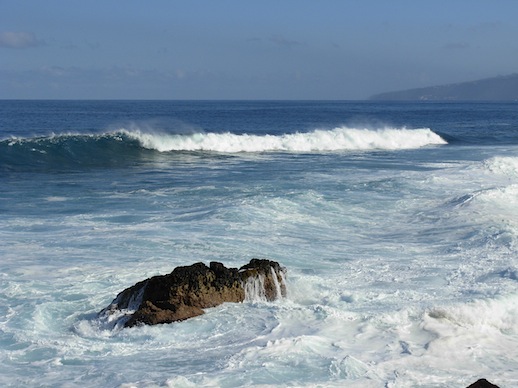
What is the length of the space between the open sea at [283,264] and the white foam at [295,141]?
11.4 meters

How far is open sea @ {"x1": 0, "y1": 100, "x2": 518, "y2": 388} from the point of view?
850 centimetres

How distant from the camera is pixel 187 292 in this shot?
1021 centimetres

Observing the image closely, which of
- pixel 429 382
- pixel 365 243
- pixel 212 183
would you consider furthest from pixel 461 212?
pixel 429 382

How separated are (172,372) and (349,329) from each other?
2399mm

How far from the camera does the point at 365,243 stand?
1488cm

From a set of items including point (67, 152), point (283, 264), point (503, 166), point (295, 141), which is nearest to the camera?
point (283, 264)

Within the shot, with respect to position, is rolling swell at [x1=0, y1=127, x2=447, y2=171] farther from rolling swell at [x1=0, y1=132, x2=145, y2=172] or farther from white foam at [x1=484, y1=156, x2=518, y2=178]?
white foam at [x1=484, y1=156, x2=518, y2=178]

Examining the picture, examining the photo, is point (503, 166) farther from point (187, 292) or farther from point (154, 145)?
point (187, 292)

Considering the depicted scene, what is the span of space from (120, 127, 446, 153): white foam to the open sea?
37.5ft

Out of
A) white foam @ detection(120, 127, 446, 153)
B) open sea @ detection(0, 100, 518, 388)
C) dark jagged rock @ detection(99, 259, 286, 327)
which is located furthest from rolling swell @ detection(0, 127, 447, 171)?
dark jagged rock @ detection(99, 259, 286, 327)

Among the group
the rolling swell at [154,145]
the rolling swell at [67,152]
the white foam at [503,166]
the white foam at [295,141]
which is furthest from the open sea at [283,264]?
the white foam at [295,141]

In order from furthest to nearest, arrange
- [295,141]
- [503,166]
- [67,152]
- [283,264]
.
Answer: [295,141] < [67,152] < [503,166] < [283,264]

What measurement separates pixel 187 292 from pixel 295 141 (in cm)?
3262

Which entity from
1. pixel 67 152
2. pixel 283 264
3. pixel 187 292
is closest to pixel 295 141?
pixel 67 152
